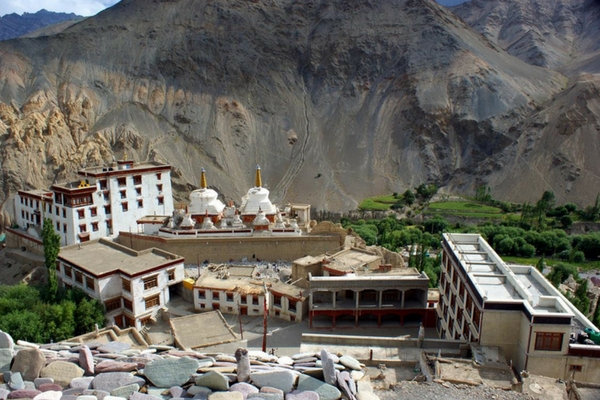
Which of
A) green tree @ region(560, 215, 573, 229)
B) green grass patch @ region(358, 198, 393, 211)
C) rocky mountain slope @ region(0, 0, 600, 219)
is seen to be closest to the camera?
green tree @ region(560, 215, 573, 229)

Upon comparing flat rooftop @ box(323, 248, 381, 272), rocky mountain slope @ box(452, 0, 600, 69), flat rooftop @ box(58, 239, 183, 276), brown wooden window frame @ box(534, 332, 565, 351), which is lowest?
flat rooftop @ box(323, 248, 381, 272)

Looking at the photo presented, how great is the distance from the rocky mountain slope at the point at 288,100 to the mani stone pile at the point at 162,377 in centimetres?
7241

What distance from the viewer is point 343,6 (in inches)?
4515

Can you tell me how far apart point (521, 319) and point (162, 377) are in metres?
18.4

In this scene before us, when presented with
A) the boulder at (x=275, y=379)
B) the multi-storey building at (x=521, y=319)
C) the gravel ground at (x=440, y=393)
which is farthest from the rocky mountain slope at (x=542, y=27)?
the boulder at (x=275, y=379)

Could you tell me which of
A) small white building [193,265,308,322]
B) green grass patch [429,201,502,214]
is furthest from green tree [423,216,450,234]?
small white building [193,265,308,322]

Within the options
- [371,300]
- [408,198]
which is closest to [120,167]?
[371,300]

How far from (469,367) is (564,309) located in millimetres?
5214

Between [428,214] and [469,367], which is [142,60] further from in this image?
[469,367]

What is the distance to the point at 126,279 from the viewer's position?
110ft

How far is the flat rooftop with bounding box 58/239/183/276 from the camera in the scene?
34562 mm

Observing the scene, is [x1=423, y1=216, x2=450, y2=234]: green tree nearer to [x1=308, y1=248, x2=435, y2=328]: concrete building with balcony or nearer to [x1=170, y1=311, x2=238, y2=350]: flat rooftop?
[x1=308, y1=248, x2=435, y2=328]: concrete building with balcony

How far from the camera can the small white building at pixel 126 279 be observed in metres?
33.6

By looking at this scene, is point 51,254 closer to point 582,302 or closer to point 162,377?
point 162,377
